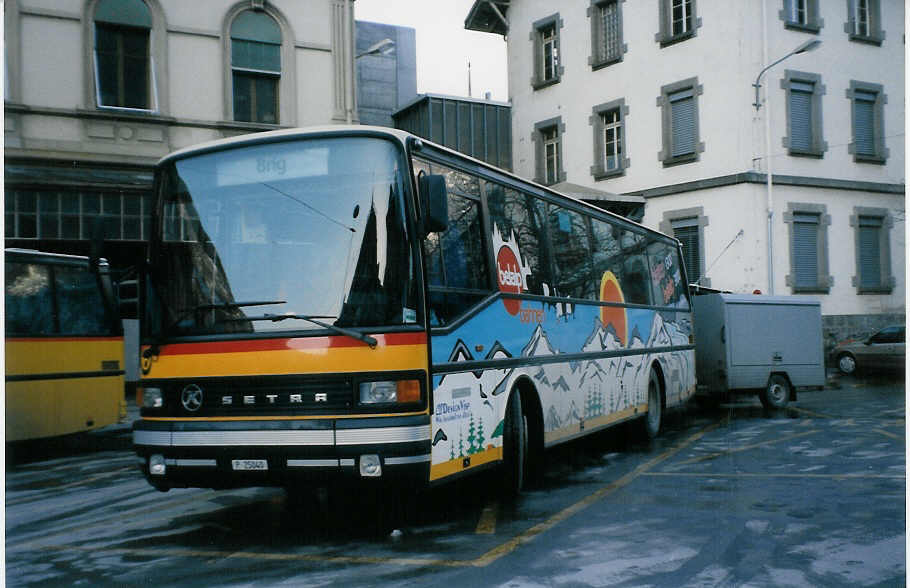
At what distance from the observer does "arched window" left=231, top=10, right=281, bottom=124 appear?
18.5 m

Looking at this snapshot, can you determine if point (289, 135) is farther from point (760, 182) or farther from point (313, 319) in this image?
point (760, 182)

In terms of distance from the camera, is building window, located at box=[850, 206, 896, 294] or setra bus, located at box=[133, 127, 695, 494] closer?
setra bus, located at box=[133, 127, 695, 494]

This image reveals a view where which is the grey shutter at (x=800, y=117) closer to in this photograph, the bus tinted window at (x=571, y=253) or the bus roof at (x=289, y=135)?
the bus tinted window at (x=571, y=253)

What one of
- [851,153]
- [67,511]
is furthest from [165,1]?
[851,153]

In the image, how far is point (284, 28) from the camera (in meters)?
19.3

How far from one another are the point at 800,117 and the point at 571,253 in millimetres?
16477

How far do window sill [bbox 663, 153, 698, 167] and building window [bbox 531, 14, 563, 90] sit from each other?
5.74 meters

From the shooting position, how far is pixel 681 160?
27391mm

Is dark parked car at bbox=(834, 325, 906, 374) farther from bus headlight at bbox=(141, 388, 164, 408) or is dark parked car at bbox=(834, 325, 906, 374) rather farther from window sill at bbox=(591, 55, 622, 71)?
bus headlight at bbox=(141, 388, 164, 408)

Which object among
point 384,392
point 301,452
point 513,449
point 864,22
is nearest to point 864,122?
point 864,22

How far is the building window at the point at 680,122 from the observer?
88.7ft

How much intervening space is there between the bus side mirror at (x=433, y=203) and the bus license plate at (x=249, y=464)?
2.00 metres

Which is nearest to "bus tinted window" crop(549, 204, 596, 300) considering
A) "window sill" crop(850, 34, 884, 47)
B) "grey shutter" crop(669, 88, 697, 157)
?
"window sill" crop(850, 34, 884, 47)

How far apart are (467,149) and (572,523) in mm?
24042
